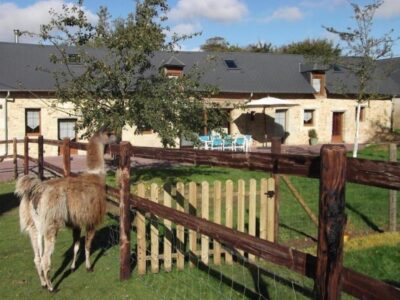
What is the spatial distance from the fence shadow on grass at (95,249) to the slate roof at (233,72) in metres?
17.4

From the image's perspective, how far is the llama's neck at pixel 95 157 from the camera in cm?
557

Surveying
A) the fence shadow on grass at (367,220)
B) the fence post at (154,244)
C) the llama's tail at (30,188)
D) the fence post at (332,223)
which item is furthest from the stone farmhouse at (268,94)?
the fence post at (332,223)

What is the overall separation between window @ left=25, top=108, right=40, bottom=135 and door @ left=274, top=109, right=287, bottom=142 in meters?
14.6

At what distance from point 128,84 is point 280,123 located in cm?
2042

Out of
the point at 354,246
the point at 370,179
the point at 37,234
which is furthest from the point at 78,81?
the point at 370,179

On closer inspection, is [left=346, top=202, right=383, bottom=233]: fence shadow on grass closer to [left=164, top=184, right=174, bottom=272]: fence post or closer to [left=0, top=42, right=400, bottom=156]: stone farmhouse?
[left=164, top=184, right=174, bottom=272]: fence post

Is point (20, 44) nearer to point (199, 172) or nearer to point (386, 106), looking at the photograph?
point (199, 172)

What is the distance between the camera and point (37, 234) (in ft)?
16.5

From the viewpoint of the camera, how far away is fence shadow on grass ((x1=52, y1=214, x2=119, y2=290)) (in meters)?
5.50

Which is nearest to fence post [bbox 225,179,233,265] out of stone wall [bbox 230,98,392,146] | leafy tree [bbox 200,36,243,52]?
stone wall [bbox 230,98,392,146]

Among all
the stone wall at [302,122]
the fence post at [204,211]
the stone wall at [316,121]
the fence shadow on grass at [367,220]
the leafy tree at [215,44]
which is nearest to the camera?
the fence post at [204,211]

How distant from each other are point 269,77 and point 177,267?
87.0ft

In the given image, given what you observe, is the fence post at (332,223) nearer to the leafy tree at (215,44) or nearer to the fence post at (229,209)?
the fence post at (229,209)

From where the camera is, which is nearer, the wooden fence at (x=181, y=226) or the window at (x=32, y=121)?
the wooden fence at (x=181, y=226)
